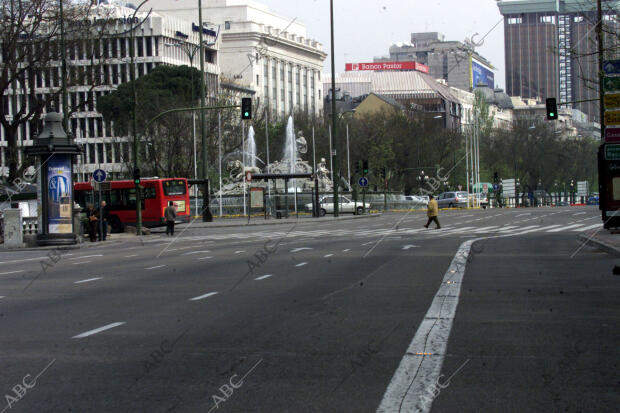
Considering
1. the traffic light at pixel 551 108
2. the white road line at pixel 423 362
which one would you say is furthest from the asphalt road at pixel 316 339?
the traffic light at pixel 551 108

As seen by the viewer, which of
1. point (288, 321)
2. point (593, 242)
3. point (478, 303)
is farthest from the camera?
point (593, 242)

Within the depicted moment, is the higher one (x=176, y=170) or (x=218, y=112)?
(x=218, y=112)

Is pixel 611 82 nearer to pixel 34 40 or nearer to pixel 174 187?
pixel 34 40

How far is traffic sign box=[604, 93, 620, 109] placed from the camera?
22.2m

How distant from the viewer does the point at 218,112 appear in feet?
250

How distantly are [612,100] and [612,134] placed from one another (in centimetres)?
160

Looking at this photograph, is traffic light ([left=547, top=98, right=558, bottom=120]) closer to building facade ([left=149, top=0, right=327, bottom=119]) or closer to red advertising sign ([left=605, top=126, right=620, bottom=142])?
red advertising sign ([left=605, top=126, right=620, bottom=142])

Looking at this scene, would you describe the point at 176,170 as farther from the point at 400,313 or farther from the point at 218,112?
the point at 400,313

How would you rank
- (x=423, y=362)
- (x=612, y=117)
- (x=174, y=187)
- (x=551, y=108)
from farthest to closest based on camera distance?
(x=174, y=187), (x=551, y=108), (x=612, y=117), (x=423, y=362)

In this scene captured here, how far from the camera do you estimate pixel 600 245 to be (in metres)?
25.7

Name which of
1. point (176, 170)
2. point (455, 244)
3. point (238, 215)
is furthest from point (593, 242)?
point (176, 170)

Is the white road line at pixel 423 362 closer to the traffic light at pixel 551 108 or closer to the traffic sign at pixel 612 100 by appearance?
the traffic sign at pixel 612 100

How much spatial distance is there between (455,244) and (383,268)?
9602mm

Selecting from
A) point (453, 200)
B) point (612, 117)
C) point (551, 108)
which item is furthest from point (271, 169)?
point (612, 117)
